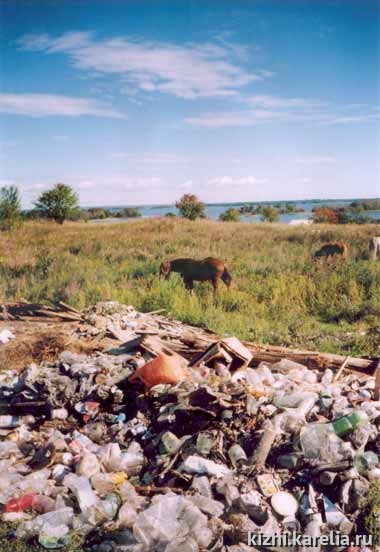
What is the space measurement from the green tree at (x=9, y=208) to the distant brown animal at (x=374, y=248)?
4063 millimetres

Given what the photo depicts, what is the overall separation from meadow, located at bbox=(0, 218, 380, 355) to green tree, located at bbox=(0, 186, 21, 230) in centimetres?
12

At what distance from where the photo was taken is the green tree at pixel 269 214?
6359 millimetres

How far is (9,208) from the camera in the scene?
227 inches

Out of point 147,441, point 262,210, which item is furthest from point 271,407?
point 262,210

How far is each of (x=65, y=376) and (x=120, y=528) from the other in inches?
60.8

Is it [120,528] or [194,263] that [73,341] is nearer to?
[194,263]

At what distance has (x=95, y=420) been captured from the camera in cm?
370

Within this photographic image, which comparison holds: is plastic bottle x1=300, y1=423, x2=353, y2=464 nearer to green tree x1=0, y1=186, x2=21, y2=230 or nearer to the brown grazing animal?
the brown grazing animal

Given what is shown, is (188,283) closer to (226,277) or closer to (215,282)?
(215,282)

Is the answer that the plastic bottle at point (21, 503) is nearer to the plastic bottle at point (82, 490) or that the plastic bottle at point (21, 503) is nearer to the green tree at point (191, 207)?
the plastic bottle at point (82, 490)

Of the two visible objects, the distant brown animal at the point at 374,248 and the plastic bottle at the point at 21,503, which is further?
the distant brown animal at the point at 374,248

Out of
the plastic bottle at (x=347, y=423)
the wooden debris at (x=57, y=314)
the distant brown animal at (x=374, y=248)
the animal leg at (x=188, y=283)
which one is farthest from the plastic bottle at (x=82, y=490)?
the distant brown animal at (x=374, y=248)

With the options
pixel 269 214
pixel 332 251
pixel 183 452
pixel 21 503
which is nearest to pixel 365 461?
pixel 183 452

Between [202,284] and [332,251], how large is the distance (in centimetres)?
162
